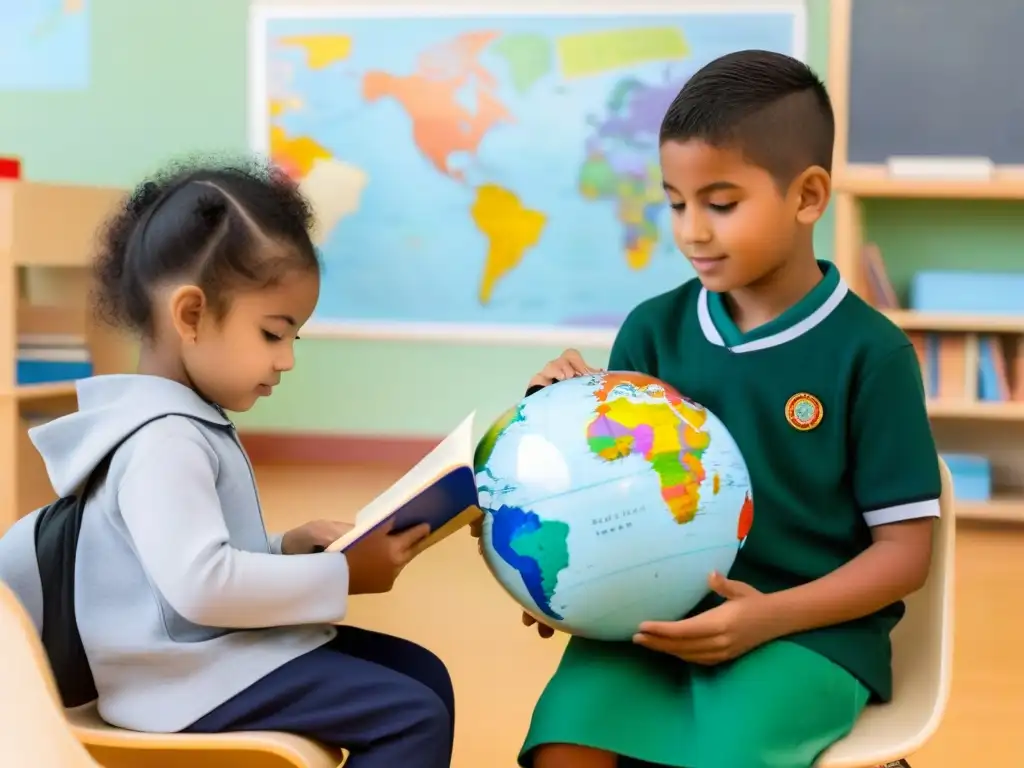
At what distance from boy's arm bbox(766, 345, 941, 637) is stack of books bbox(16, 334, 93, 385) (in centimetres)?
298

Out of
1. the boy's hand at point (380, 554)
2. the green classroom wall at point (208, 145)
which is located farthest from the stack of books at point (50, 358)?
the boy's hand at point (380, 554)

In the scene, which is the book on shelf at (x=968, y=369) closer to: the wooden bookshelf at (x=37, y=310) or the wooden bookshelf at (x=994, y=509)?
the wooden bookshelf at (x=994, y=509)

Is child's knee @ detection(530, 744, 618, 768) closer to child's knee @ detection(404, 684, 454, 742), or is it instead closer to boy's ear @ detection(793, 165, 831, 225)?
child's knee @ detection(404, 684, 454, 742)

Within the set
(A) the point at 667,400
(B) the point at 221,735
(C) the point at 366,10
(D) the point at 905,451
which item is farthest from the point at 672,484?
(C) the point at 366,10

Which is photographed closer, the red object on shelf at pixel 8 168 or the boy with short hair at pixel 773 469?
the boy with short hair at pixel 773 469

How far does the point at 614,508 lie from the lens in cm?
127

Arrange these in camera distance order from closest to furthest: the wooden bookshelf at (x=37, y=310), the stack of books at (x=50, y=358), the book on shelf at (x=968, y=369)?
the wooden bookshelf at (x=37, y=310)
the stack of books at (x=50, y=358)
the book on shelf at (x=968, y=369)

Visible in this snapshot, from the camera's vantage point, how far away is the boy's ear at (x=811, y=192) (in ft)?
4.85

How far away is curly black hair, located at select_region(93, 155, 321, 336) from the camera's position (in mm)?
1363

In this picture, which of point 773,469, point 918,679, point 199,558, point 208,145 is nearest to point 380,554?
point 199,558

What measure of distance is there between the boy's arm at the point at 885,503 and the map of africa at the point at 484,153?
3209mm

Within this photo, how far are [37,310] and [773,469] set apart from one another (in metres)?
3.36

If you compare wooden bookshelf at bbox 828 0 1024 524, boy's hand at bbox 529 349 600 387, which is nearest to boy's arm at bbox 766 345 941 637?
boy's hand at bbox 529 349 600 387

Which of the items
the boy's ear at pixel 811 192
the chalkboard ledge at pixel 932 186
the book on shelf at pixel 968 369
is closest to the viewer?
the boy's ear at pixel 811 192
